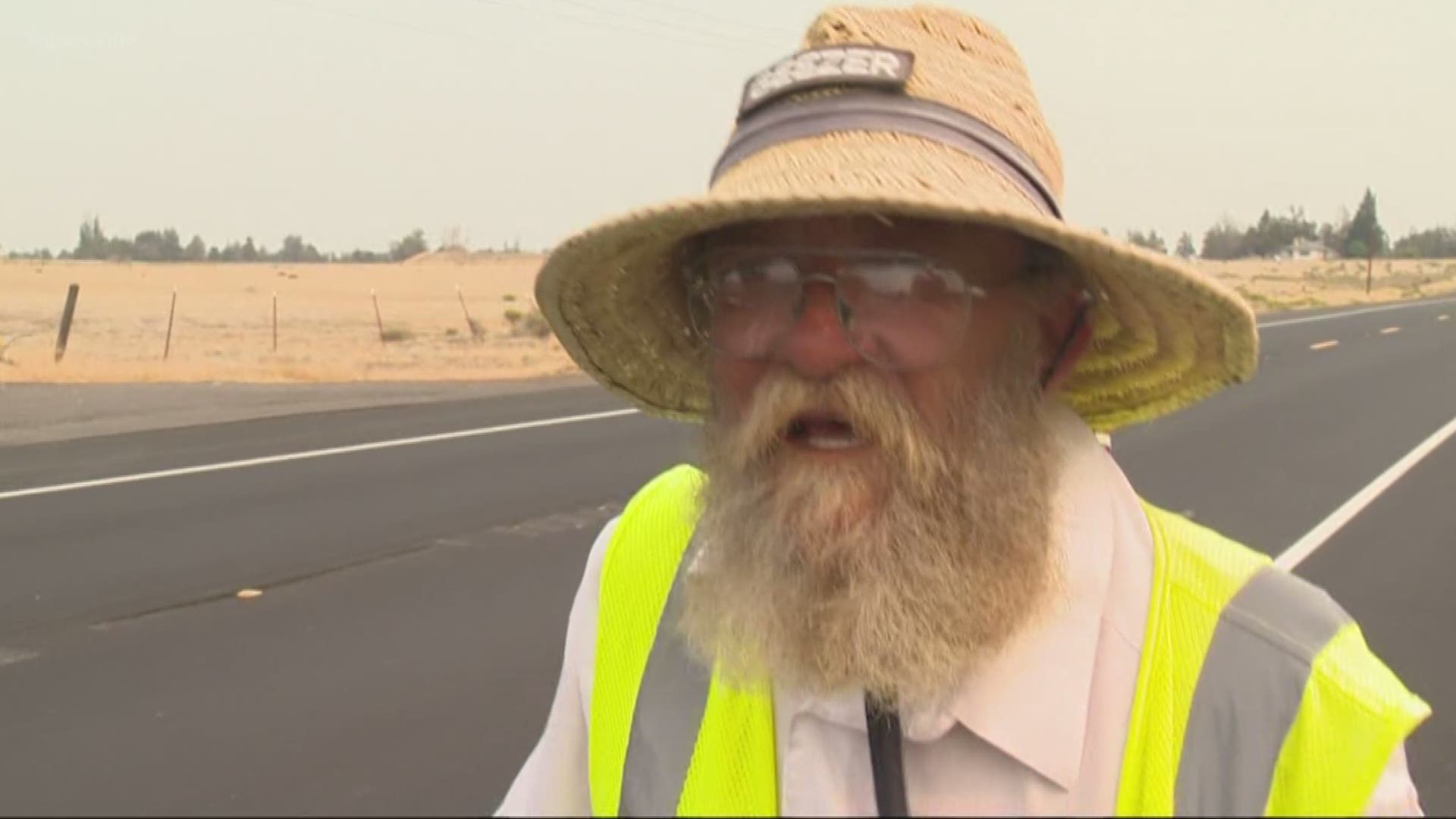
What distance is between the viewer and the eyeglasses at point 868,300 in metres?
1.74

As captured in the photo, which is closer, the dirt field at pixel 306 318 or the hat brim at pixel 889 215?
the hat brim at pixel 889 215

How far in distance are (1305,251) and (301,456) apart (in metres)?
125

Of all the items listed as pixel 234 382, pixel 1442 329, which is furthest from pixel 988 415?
pixel 1442 329

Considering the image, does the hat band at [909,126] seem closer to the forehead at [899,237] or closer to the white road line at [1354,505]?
the forehead at [899,237]

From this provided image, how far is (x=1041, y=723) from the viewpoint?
152 cm

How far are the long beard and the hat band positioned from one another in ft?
0.90

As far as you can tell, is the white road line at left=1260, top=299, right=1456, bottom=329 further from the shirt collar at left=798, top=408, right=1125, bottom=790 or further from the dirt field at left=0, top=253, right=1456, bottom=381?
the shirt collar at left=798, top=408, right=1125, bottom=790

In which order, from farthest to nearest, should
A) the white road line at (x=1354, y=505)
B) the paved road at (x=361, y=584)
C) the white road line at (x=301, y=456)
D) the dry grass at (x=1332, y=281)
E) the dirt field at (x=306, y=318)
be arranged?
the dry grass at (x=1332, y=281), the dirt field at (x=306, y=318), the white road line at (x=301, y=456), the white road line at (x=1354, y=505), the paved road at (x=361, y=584)

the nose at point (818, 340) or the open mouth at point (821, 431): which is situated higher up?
the nose at point (818, 340)

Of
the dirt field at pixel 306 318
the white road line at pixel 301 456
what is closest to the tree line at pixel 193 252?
the dirt field at pixel 306 318

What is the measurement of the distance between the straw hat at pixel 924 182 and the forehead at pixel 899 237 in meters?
0.06

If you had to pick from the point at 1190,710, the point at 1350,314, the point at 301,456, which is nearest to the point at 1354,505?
the point at 301,456

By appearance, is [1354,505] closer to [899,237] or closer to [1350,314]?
[899,237]

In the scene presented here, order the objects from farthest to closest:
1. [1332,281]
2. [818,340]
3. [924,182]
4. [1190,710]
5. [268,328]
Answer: [1332,281], [268,328], [818,340], [924,182], [1190,710]
